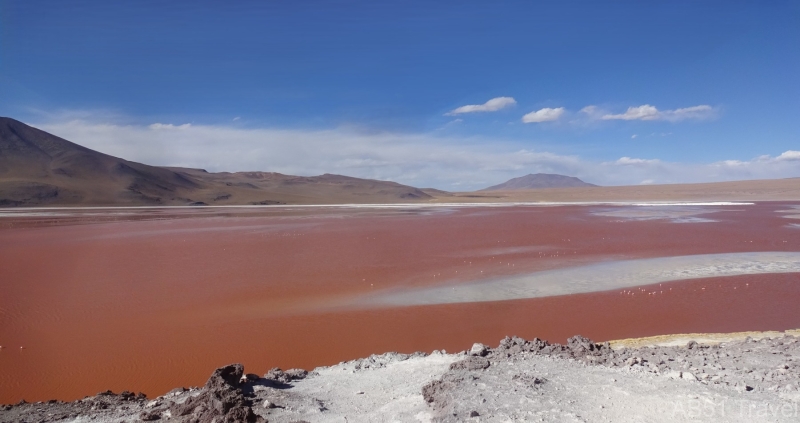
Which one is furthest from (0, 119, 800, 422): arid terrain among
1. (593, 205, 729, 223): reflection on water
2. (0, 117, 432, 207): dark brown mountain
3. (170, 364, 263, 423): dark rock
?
(0, 117, 432, 207): dark brown mountain

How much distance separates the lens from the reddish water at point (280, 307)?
832 cm

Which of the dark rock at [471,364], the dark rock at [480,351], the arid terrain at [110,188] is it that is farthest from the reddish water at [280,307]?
the arid terrain at [110,188]

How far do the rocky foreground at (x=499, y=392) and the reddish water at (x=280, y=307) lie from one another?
2.19 metres

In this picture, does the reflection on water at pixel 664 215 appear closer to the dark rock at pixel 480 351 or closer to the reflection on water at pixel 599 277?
the reflection on water at pixel 599 277

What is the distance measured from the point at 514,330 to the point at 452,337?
124cm

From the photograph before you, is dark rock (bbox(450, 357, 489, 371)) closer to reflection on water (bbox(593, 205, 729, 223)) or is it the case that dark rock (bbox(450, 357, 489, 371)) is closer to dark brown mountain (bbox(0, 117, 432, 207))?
reflection on water (bbox(593, 205, 729, 223))

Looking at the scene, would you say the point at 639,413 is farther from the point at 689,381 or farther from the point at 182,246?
the point at 182,246

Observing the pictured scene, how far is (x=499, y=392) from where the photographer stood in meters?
5.02

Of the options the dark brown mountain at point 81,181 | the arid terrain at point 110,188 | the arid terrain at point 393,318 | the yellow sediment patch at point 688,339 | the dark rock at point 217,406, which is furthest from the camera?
the dark brown mountain at point 81,181

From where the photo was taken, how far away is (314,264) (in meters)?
Result: 17.1

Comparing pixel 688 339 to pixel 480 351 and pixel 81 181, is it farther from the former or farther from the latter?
pixel 81 181

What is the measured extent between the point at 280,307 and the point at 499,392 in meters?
7.45

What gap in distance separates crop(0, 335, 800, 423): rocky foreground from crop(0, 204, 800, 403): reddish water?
2.19 meters

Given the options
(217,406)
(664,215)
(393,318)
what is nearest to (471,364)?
(217,406)
